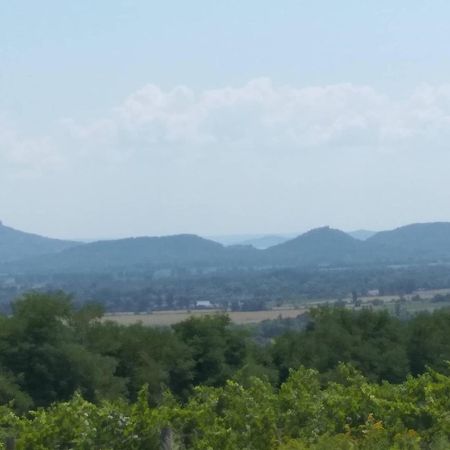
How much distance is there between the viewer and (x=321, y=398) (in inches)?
520

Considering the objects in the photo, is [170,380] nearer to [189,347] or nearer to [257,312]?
[189,347]

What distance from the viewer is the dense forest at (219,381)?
11727 millimetres

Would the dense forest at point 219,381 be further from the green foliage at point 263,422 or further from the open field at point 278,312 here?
the open field at point 278,312

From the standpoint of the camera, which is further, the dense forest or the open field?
the open field

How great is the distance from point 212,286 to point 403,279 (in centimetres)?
2803

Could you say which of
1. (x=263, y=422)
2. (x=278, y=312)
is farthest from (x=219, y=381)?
(x=278, y=312)

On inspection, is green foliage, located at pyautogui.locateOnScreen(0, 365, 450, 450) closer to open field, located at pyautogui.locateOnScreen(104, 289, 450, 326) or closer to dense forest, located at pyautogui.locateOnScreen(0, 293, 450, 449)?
dense forest, located at pyautogui.locateOnScreen(0, 293, 450, 449)

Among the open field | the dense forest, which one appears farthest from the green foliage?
the open field

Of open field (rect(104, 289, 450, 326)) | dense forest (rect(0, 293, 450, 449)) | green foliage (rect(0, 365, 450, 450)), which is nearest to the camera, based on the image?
green foliage (rect(0, 365, 450, 450))

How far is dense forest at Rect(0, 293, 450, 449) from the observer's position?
11.7 metres

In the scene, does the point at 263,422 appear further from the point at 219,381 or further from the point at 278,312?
the point at 278,312

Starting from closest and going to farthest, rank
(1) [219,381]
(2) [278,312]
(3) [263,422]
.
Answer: (3) [263,422]
(1) [219,381]
(2) [278,312]

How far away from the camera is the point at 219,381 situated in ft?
111

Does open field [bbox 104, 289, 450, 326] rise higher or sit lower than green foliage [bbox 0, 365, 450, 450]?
lower
